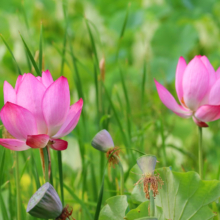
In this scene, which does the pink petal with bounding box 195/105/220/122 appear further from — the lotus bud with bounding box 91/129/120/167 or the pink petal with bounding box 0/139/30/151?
the pink petal with bounding box 0/139/30/151

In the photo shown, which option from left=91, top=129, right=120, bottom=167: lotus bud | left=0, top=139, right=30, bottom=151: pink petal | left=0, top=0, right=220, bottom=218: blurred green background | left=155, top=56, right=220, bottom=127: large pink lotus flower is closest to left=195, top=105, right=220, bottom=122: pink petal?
left=155, top=56, right=220, bottom=127: large pink lotus flower

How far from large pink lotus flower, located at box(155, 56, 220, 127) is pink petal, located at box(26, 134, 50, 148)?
0.17 m

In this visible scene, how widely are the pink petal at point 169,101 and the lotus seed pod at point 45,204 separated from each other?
205mm

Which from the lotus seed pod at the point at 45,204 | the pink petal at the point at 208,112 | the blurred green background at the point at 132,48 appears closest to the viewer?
the lotus seed pod at the point at 45,204

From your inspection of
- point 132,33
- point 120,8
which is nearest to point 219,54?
point 132,33

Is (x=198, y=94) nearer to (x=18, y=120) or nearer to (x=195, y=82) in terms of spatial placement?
(x=195, y=82)

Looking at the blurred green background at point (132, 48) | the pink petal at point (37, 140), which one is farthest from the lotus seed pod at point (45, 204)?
the blurred green background at point (132, 48)

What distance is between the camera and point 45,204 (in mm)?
296

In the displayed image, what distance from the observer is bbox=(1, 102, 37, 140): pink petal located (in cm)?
34

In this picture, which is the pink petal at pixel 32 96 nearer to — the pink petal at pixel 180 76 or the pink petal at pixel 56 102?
the pink petal at pixel 56 102

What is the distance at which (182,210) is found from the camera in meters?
0.39

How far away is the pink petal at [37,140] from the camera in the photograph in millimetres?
338

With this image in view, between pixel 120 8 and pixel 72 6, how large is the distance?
52cm

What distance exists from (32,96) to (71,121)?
5 centimetres
